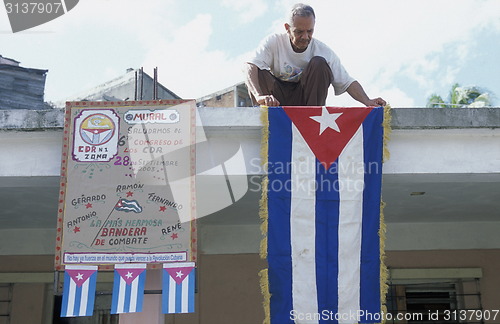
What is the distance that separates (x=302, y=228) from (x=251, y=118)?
41.5 inches

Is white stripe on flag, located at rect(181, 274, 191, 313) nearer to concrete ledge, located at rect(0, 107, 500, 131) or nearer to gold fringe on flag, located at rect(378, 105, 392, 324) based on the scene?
concrete ledge, located at rect(0, 107, 500, 131)

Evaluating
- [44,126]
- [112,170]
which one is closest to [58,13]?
[44,126]

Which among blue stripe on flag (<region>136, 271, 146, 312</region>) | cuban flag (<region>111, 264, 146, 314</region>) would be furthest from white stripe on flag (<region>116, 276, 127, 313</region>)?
blue stripe on flag (<region>136, 271, 146, 312</region>)

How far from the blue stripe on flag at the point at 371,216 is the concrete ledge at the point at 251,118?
8.3 inches

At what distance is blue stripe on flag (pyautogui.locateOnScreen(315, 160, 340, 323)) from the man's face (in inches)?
50.6

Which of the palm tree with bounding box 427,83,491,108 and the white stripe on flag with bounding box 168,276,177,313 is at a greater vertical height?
the palm tree with bounding box 427,83,491,108

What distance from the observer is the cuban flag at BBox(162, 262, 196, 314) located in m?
4.40

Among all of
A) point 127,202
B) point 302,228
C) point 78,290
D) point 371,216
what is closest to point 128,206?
point 127,202

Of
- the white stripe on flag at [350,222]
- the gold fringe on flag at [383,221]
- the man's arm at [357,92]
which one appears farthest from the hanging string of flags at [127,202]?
the man's arm at [357,92]

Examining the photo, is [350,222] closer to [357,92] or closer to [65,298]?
[357,92]

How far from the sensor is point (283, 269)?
457 cm

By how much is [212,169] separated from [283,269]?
3.46ft

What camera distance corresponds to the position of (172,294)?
14.5ft

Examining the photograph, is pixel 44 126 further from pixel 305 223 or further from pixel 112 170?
pixel 305 223
